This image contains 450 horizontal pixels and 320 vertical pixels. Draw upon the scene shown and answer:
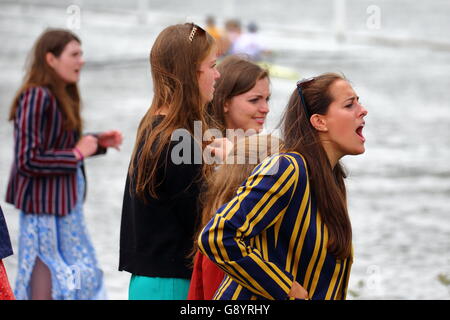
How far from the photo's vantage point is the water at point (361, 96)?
6883 millimetres

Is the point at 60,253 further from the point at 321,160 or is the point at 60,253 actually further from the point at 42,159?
the point at 321,160

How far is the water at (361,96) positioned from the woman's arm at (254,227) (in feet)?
7.82

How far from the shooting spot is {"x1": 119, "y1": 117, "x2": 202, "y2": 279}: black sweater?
3.14m

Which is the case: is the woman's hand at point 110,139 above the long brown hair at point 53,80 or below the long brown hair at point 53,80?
below

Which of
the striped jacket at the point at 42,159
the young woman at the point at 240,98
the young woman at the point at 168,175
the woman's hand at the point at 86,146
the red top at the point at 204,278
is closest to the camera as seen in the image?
the red top at the point at 204,278

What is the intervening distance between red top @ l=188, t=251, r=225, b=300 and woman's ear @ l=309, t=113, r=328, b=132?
0.56 meters

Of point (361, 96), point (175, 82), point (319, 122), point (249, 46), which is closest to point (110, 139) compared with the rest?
point (175, 82)

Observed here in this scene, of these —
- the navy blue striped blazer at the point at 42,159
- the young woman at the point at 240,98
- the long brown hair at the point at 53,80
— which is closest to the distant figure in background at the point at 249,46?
the long brown hair at the point at 53,80

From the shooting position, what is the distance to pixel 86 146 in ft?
16.7

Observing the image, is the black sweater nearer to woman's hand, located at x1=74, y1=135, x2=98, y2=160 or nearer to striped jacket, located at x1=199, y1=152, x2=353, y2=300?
striped jacket, located at x1=199, y1=152, x2=353, y2=300

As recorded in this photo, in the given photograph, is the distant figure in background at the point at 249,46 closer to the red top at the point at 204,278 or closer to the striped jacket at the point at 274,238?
the red top at the point at 204,278

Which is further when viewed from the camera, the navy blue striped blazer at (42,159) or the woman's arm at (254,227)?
the navy blue striped blazer at (42,159)

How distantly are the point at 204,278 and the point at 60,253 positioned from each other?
2281mm

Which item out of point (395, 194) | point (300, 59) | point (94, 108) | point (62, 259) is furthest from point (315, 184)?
point (300, 59)
